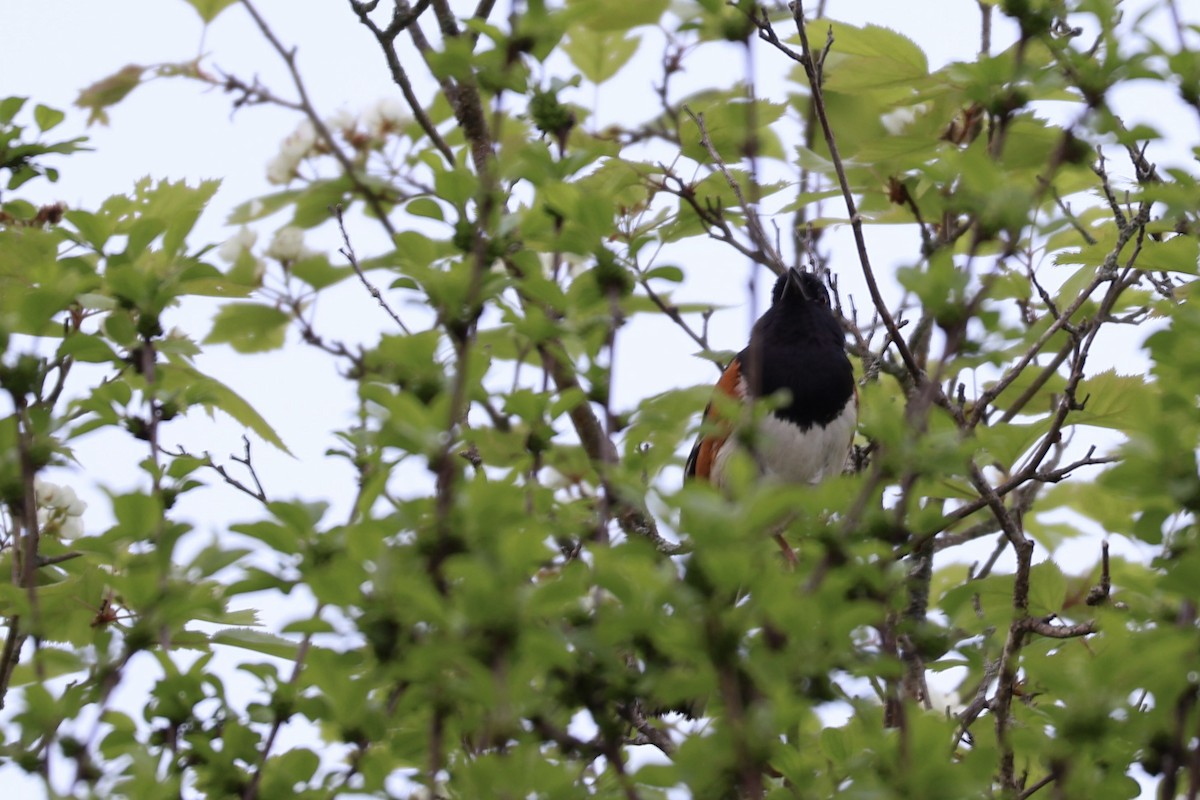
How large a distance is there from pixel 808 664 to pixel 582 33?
2.66 m

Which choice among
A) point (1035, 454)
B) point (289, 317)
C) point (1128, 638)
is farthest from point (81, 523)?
point (1128, 638)

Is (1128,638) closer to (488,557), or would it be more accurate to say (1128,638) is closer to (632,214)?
(488,557)

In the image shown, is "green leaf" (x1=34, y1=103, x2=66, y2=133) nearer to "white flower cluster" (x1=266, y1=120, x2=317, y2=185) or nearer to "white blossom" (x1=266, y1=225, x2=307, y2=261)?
Answer: "white blossom" (x1=266, y1=225, x2=307, y2=261)

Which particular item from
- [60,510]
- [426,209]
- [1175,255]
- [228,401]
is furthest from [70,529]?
[1175,255]

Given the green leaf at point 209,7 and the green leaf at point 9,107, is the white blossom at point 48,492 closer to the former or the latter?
the green leaf at point 9,107

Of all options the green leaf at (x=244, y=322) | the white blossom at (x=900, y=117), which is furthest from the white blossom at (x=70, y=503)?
→ the white blossom at (x=900, y=117)

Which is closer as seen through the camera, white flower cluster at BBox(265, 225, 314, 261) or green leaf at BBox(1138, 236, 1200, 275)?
green leaf at BBox(1138, 236, 1200, 275)

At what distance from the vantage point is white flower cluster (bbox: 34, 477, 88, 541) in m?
2.99

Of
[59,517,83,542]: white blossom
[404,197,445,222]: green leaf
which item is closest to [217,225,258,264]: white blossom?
[59,517,83,542]: white blossom

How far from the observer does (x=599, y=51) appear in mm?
3758

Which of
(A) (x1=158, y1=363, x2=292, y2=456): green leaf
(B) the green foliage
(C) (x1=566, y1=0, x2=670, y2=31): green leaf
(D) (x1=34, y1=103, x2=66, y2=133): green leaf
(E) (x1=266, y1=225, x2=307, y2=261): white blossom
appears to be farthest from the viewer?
(E) (x1=266, y1=225, x2=307, y2=261): white blossom

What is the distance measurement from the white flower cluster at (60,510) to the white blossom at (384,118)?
4.25 feet

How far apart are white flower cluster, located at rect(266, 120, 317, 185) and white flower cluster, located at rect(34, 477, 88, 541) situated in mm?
1017

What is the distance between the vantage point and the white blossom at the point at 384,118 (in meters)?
3.74
